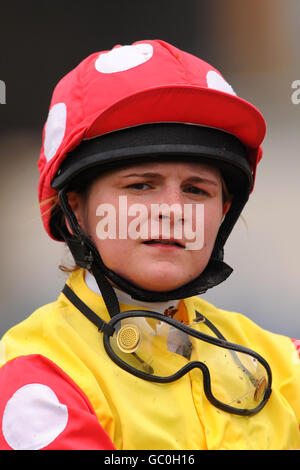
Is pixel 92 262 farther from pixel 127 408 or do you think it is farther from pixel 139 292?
pixel 127 408

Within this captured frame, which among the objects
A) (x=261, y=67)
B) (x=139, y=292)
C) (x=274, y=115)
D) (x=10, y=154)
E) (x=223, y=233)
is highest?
(x=261, y=67)

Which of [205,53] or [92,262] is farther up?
[205,53]

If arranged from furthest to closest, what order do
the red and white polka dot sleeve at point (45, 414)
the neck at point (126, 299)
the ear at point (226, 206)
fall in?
the ear at point (226, 206) → the neck at point (126, 299) → the red and white polka dot sleeve at point (45, 414)

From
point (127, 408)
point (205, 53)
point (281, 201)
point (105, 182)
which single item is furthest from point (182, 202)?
point (205, 53)

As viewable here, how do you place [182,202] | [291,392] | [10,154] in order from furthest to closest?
[10,154] < [291,392] < [182,202]

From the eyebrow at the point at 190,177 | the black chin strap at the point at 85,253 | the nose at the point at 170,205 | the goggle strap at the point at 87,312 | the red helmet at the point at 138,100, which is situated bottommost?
the goggle strap at the point at 87,312

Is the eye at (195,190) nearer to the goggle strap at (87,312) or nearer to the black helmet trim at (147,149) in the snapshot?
the black helmet trim at (147,149)

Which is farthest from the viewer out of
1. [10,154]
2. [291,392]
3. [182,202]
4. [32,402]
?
[10,154]

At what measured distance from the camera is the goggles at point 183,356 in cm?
103

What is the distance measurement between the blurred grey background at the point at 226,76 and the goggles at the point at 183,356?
970mm

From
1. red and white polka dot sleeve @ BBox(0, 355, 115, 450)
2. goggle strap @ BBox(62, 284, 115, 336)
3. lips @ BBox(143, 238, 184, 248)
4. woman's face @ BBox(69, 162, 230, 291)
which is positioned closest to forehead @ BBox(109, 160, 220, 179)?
woman's face @ BBox(69, 162, 230, 291)

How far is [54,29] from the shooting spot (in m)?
2.19

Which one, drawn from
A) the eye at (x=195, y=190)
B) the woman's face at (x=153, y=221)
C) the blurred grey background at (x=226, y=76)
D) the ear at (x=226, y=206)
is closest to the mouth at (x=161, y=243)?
the woman's face at (x=153, y=221)

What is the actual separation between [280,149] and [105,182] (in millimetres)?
1273
